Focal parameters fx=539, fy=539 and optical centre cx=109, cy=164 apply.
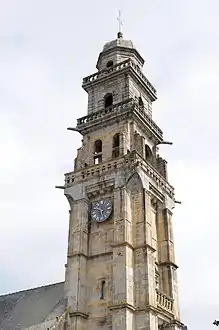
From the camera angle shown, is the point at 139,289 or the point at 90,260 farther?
the point at 90,260

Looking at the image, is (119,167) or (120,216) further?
(119,167)

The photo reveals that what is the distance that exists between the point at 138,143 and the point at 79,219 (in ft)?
20.4

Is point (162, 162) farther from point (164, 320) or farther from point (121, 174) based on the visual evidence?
point (164, 320)

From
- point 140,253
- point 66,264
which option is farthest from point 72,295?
point 140,253

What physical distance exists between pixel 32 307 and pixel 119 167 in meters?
10.1

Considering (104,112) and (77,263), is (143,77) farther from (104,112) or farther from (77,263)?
(77,263)

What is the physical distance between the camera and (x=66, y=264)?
101 feet

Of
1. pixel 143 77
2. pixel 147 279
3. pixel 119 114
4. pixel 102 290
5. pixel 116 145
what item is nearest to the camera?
pixel 147 279

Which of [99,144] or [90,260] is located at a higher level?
[99,144]

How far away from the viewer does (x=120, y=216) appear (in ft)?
98.3

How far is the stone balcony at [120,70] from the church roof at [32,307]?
1442cm

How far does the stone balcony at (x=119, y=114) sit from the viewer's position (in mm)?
34719

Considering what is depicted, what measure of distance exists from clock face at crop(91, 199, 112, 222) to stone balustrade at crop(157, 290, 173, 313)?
531 centimetres

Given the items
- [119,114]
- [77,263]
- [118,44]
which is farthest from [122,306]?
[118,44]
